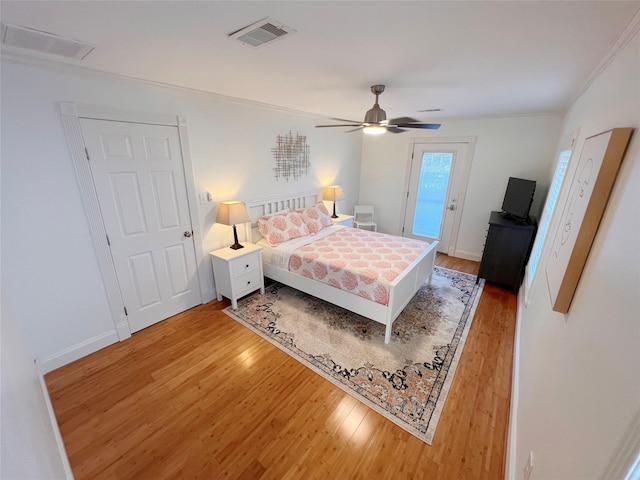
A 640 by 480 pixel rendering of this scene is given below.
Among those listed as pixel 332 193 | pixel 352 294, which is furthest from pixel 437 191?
pixel 352 294

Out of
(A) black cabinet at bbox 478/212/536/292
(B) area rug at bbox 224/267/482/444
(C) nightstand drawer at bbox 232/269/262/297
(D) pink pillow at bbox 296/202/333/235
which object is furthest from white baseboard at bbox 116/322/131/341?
(A) black cabinet at bbox 478/212/536/292

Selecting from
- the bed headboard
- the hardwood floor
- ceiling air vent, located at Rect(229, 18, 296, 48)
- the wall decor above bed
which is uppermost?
ceiling air vent, located at Rect(229, 18, 296, 48)

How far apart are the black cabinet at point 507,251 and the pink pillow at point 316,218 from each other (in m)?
2.25

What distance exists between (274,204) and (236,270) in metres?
1.21

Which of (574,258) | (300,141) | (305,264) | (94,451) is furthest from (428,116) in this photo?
(94,451)

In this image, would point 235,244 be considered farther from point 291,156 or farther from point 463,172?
point 463,172

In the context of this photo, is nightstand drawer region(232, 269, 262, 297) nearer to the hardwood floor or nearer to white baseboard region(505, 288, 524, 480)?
the hardwood floor

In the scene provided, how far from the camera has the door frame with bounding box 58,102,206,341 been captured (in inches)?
79.8

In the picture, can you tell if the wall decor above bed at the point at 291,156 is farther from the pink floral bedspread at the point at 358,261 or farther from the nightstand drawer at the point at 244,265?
the nightstand drawer at the point at 244,265

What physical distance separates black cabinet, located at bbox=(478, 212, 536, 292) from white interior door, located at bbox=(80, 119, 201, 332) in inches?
148

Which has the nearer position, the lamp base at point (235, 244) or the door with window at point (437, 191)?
the lamp base at point (235, 244)

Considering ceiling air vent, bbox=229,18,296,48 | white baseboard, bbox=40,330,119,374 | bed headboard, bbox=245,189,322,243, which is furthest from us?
bed headboard, bbox=245,189,322,243

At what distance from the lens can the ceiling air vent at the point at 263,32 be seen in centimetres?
134

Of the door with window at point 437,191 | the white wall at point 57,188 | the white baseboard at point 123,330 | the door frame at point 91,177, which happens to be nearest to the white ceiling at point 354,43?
the white wall at point 57,188
